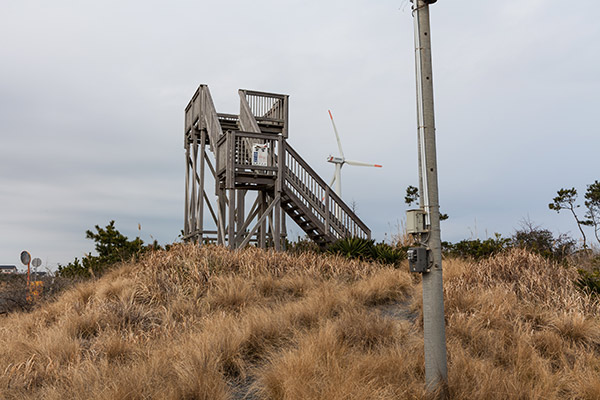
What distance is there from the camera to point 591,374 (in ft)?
17.5

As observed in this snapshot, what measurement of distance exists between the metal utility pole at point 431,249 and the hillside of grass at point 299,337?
0.99 feet

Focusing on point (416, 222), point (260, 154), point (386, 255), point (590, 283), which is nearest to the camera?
point (416, 222)

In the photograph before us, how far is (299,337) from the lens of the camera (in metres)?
6.21

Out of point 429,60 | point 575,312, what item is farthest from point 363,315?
point 429,60

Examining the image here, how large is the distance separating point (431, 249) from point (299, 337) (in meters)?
2.30

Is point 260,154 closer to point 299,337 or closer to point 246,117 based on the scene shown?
point 246,117

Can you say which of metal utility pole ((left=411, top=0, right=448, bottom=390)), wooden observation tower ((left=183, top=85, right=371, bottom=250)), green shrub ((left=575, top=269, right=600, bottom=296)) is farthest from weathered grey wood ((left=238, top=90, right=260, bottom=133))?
metal utility pole ((left=411, top=0, right=448, bottom=390))

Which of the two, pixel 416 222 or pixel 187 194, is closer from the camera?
pixel 416 222

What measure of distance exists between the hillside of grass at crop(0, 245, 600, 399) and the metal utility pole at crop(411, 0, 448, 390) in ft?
0.99

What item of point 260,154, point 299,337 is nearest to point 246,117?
point 260,154

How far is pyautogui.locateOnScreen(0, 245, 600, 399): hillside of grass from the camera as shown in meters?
4.89

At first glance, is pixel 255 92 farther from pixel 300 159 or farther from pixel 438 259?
pixel 438 259

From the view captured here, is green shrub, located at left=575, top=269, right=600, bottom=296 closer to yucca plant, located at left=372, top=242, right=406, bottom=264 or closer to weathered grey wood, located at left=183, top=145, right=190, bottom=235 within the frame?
yucca plant, located at left=372, top=242, right=406, bottom=264

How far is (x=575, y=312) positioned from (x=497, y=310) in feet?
3.55
